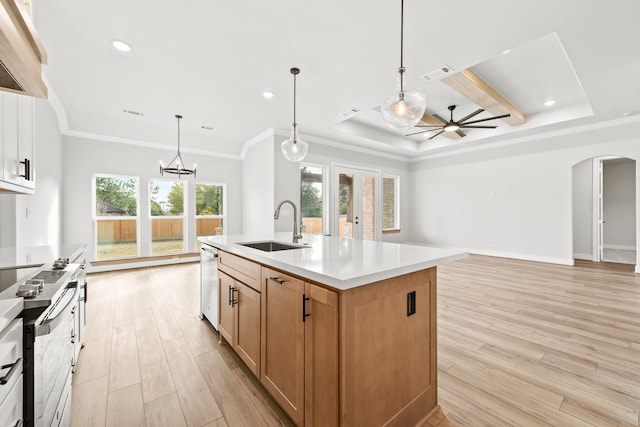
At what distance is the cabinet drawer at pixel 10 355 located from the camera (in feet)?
2.49

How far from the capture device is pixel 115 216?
531 cm

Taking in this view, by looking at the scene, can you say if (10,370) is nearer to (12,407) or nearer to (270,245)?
(12,407)

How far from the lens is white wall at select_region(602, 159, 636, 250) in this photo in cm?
697

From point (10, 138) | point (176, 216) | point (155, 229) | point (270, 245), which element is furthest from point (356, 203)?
point (10, 138)

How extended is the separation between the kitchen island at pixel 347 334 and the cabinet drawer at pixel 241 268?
0.02 metres

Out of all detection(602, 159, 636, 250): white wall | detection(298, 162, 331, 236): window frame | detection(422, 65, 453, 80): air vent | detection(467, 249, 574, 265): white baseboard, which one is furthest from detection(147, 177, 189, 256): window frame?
detection(602, 159, 636, 250): white wall

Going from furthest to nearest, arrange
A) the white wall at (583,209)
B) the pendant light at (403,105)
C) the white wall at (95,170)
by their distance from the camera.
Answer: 1. the white wall at (583,209)
2. the white wall at (95,170)
3. the pendant light at (403,105)

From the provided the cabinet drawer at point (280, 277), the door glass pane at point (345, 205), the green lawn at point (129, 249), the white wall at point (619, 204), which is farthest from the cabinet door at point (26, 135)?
the white wall at point (619, 204)

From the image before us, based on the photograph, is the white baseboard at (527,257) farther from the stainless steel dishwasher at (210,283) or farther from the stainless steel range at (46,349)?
the stainless steel range at (46,349)

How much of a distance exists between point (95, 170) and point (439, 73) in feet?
19.6

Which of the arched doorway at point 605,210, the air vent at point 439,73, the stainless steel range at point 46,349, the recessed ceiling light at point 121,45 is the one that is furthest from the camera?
the arched doorway at point 605,210

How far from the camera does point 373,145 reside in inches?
256

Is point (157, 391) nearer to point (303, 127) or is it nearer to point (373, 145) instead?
point (303, 127)

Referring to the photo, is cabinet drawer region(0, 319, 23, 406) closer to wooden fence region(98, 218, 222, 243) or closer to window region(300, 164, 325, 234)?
window region(300, 164, 325, 234)
